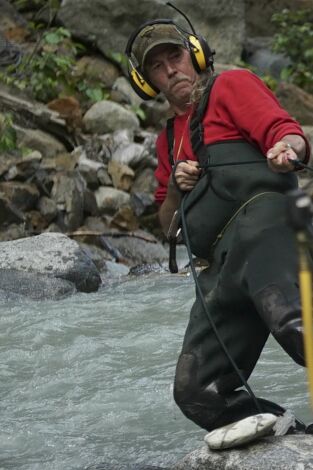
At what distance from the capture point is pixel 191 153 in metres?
3.67

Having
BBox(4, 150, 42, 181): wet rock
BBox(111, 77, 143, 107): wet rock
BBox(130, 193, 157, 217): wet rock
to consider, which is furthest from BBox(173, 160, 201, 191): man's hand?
BBox(111, 77, 143, 107): wet rock

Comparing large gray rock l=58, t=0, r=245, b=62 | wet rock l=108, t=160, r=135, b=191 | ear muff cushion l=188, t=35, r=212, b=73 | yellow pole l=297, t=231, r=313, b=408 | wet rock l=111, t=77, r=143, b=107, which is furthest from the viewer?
large gray rock l=58, t=0, r=245, b=62

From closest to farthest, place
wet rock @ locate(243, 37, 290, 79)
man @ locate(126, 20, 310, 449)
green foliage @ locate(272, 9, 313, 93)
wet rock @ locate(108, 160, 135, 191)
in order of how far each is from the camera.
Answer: man @ locate(126, 20, 310, 449) < wet rock @ locate(108, 160, 135, 191) < green foliage @ locate(272, 9, 313, 93) < wet rock @ locate(243, 37, 290, 79)

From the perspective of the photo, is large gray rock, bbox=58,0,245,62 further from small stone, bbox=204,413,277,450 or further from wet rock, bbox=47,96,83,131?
small stone, bbox=204,413,277,450

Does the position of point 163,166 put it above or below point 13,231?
above

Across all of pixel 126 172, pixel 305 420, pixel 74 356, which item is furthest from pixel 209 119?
pixel 126 172

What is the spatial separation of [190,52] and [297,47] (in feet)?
45.0

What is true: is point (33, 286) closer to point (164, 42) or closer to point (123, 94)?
point (164, 42)

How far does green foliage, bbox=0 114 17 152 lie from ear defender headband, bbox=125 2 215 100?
8.35 metres

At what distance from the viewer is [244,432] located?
10.8 feet

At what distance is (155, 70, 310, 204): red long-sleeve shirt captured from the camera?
3365 mm

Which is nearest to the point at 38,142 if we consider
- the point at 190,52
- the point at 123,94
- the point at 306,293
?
the point at 123,94

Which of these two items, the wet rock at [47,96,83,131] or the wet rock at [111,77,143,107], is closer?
the wet rock at [47,96,83,131]

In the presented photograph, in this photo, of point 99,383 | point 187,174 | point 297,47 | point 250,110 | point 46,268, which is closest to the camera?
point 250,110
